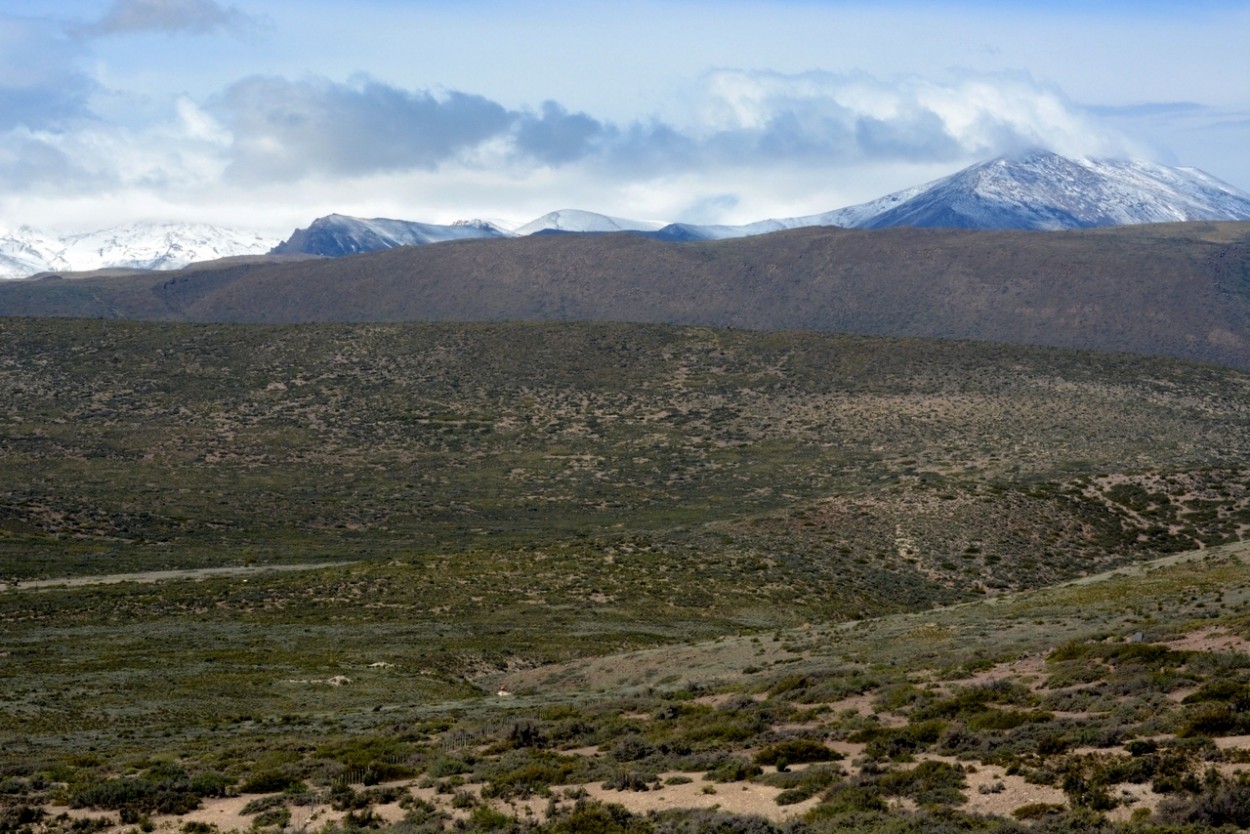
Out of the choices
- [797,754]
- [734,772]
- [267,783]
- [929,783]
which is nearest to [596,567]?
[267,783]

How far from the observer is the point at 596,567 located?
2783 inches

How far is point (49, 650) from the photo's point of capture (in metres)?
48.8

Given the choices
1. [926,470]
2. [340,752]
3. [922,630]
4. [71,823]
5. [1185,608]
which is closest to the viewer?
[71,823]

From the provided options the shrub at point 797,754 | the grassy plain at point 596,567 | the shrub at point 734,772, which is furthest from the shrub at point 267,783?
the shrub at point 797,754

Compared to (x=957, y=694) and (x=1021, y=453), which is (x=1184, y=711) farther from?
(x=1021, y=453)

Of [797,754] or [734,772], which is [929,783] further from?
[734,772]

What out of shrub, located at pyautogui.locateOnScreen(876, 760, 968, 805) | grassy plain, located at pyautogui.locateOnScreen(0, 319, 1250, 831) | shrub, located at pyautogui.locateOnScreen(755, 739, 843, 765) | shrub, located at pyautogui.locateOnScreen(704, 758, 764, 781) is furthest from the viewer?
grassy plain, located at pyautogui.locateOnScreen(0, 319, 1250, 831)

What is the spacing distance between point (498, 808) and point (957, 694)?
1090 centimetres

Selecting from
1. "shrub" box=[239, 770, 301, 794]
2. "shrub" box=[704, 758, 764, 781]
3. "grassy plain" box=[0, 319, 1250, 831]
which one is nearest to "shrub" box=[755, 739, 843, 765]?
"grassy plain" box=[0, 319, 1250, 831]

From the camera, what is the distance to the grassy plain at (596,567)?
26.1 meters

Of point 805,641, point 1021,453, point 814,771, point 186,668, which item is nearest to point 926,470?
point 1021,453

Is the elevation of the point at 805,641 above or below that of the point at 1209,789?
below

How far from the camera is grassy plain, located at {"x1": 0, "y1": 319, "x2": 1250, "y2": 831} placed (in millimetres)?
26125

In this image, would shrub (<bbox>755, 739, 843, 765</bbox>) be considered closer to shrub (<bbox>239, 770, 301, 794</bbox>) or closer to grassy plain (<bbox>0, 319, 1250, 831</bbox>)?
grassy plain (<bbox>0, 319, 1250, 831</bbox>)
